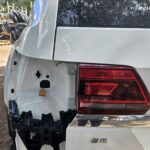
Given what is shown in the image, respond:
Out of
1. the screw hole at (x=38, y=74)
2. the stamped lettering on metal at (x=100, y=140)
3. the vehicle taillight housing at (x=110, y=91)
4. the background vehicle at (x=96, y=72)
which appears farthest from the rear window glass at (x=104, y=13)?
the stamped lettering on metal at (x=100, y=140)

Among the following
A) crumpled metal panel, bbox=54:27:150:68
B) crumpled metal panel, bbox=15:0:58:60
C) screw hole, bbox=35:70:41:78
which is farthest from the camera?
screw hole, bbox=35:70:41:78

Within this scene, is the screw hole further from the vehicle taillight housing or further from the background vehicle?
the vehicle taillight housing

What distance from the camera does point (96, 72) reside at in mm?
2010

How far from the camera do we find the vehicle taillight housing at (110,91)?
6.57ft

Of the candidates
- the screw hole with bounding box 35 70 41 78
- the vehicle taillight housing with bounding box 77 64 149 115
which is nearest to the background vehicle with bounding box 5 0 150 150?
the vehicle taillight housing with bounding box 77 64 149 115

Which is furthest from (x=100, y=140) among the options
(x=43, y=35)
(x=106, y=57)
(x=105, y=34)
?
(x=43, y=35)

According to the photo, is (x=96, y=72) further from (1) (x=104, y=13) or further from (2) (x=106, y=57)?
(1) (x=104, y=13)

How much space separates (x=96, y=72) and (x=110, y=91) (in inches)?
5.1

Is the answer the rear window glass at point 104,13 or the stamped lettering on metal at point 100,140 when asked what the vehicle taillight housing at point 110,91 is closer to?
the stamped lettering on metal at point 100,140

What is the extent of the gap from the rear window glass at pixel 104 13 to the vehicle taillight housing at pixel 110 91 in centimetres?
27

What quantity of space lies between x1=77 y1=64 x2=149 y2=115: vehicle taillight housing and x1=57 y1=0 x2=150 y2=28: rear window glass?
27 centimetres

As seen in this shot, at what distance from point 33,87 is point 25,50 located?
0.34 meters

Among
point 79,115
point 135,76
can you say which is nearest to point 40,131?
point 79,115

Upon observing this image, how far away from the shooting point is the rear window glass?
6.95 feet
